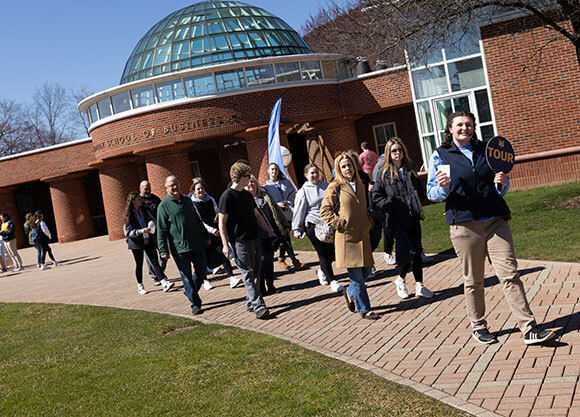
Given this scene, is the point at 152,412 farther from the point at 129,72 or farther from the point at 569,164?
the point at 129,72

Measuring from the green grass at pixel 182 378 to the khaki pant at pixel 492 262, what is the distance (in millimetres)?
1155

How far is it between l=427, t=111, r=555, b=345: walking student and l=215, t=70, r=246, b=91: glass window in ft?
64.6

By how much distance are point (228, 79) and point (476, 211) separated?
20104 mm

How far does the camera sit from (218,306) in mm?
9000

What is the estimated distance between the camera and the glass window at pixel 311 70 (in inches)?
993

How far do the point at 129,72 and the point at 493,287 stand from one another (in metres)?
27.2

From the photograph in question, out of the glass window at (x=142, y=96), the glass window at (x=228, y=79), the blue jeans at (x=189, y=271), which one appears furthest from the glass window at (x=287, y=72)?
the blue jeans at (x=189, y=271)

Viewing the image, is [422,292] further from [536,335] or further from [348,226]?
[536,335]

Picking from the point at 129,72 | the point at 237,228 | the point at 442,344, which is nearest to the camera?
the point at 442,344

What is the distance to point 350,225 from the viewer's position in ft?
22.4

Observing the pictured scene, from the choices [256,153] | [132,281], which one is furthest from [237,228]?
[256,153]

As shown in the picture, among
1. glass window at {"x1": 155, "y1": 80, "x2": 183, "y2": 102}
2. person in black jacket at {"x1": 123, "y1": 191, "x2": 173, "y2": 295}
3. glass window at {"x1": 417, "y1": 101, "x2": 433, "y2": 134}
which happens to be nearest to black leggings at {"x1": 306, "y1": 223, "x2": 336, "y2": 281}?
person in black jacket at {"x1": 123, "y1": 191, "x2": 173, "y2": 295}

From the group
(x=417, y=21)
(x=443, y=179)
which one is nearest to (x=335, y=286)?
(x=443, y=179)

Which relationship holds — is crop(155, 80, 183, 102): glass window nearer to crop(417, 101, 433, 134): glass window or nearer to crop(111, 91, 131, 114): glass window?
crop(111, 91, 131, 114): glass window
